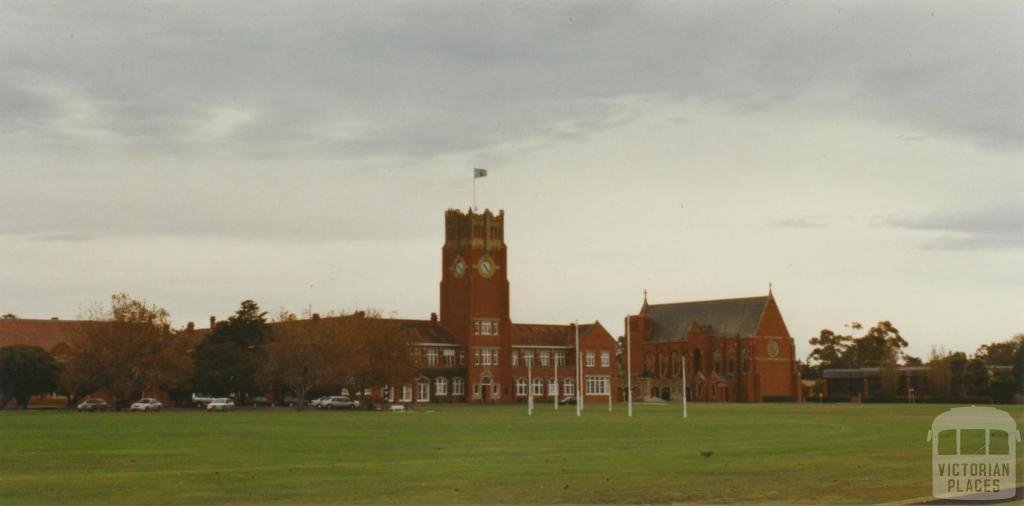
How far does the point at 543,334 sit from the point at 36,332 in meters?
59.5

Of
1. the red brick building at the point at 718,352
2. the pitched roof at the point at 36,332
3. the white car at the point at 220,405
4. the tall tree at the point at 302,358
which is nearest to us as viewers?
the white car at the point at 220,405

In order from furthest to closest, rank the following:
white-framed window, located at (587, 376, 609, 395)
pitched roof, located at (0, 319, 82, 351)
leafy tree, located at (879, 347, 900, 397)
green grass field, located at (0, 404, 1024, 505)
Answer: white-framed window, located at (587, 376, 609, 395)
leafy tree, located at (879, 347, 900, 397)
pitched roof, located at (0, 319, 82, 351)
green grass field, located at (0, 404, 1024, 505)

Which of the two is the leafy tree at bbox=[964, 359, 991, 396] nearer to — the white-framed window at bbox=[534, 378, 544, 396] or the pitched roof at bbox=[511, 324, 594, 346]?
the pitched roof at bbox=[511, 324, 594, 346]

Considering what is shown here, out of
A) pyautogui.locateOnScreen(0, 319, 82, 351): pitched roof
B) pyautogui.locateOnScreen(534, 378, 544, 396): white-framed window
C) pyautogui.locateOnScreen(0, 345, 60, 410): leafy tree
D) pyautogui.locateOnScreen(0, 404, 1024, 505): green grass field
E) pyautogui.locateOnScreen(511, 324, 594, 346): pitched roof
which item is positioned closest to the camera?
pyautogui.locateOnScreen(0, 404, 1024, 505): green grass field

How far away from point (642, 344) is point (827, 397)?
1078 inches

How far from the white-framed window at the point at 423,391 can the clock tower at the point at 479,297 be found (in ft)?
18.7

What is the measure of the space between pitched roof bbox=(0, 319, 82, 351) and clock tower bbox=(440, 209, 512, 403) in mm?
42476

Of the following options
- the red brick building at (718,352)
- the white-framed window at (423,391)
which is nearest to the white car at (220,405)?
the white-framed window at (423,391)

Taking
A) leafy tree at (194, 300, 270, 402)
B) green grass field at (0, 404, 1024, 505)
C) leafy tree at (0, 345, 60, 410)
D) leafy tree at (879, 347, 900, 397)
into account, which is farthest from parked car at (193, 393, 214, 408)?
leafy tree at (879, 347, 900, 397)

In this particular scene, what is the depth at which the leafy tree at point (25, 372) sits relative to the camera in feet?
327

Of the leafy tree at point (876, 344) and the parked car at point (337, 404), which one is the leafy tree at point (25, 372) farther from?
the leafy tree at point (876, 344)

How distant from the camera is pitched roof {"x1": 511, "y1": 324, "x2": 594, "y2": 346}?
152m

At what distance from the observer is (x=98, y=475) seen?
1034 inches

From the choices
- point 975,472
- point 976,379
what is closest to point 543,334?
point 976,379
